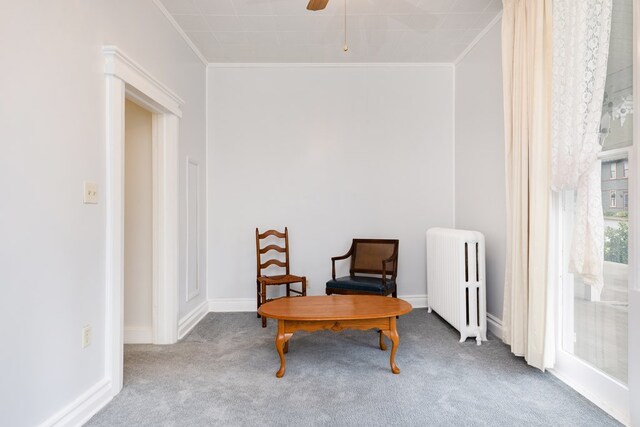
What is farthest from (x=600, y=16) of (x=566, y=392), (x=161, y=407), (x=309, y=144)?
(x=161, y=407)

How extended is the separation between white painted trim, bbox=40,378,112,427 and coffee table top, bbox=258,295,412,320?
1038mm

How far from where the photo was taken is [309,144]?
421 centimetres

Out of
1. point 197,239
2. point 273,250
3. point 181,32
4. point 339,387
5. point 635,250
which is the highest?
point 181,32

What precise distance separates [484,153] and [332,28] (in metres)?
Result: 1.93

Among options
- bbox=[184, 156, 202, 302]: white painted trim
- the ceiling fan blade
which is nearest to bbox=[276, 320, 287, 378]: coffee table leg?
bbox=[184, 156, 202, 302]: white painted trim

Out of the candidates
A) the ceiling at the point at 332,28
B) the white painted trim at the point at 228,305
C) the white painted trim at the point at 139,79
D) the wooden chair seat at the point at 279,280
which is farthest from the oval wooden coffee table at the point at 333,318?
the ceiling at the point at 332,28

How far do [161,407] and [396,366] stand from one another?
61.4 inches

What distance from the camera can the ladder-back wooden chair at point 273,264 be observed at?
3711mm

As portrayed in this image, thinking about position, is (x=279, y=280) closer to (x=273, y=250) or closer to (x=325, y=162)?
(x=273, y=250)

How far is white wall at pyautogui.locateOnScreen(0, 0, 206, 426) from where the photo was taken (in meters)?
1.52

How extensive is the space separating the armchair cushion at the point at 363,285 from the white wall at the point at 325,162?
58cm

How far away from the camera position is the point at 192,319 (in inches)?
141

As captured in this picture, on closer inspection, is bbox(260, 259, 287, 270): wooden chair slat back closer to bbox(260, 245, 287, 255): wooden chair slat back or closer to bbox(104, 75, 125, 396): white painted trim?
bbox(260, 245, 287, 255): wooden chair slat back

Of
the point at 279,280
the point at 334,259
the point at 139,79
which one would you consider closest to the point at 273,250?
the point at 279,280
